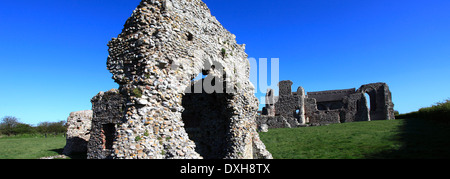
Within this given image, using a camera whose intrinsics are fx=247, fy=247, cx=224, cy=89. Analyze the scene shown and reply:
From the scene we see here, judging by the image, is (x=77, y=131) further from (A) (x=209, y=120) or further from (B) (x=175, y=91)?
(B) (x=175, y=91)

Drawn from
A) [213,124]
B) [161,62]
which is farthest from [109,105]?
[161,62]

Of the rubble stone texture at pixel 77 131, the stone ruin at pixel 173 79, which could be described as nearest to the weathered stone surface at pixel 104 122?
the rubble stone texture at pixel 77 131

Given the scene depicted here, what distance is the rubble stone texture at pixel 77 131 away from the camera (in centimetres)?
1603

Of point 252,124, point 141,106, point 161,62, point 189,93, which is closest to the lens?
point 141,106

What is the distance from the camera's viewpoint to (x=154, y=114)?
5.48 metres

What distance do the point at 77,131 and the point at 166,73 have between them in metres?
13.9

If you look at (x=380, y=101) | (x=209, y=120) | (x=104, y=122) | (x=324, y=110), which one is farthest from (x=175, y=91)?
(x=380, y=101)

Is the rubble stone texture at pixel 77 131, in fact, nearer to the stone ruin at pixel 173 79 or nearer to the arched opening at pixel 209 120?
the arched opening at pixel 209 120

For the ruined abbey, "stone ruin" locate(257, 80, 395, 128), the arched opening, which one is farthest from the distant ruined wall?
the ruined abbey

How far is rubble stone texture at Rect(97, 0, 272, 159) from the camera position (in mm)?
5305

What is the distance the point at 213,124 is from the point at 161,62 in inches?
209

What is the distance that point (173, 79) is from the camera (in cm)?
605
